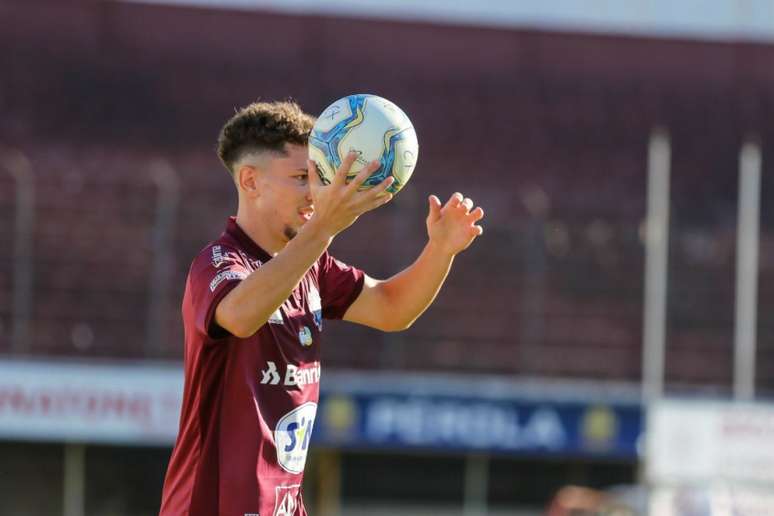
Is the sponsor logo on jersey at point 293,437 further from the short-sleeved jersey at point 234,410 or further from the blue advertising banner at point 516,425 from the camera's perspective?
the blue advertising banner at point 516,425

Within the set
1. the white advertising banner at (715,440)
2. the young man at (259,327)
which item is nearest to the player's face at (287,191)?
the young man at (259,327)

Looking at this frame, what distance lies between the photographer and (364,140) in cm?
381

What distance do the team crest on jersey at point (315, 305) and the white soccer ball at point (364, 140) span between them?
0.44 metres

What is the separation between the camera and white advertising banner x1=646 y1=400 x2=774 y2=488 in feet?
40.3

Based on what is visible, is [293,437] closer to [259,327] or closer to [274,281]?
[259,327]

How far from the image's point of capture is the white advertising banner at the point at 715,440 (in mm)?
12297

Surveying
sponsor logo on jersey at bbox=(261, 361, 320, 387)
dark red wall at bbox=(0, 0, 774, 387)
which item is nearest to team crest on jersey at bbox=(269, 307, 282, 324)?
sponsor logo on jersey at bbox=(261, 361, 320, 387)

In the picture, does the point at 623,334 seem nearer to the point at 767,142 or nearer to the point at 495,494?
the point at 495,494

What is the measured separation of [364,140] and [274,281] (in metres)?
0.53

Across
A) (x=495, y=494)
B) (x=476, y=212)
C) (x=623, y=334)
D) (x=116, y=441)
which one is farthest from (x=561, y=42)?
(x=476, y=212)

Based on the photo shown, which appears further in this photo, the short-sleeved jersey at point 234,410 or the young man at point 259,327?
the short-sleeved jersey at point 234,410

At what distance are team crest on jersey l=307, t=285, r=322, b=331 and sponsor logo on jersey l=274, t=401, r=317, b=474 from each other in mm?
234

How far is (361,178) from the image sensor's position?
11.7 ft

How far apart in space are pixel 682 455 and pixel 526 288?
3.13 meters
